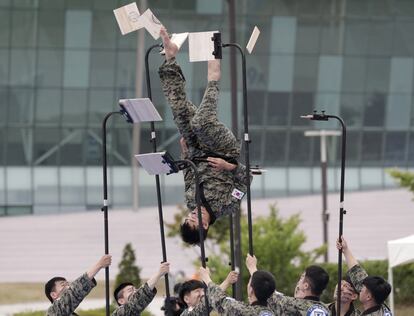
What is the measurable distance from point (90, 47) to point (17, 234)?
8038mm

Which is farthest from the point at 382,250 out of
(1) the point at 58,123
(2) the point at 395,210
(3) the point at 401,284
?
(3) the point at 401,284

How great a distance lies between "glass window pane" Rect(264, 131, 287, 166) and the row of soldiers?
4225 centimetres

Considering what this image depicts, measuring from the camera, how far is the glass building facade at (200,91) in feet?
175

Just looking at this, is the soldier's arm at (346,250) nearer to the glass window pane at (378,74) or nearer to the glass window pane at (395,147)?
the glass window pane at (378,74)

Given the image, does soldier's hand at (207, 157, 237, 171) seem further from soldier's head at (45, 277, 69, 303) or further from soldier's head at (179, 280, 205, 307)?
soldier's head at (179, 280, 205, 307)

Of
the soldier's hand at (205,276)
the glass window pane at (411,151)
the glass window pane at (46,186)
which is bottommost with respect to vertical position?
the glass window pane at (46,186)

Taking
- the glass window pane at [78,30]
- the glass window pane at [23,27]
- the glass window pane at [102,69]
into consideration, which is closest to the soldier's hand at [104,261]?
the glass window pane at [23,27]

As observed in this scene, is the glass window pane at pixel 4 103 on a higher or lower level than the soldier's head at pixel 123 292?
lower

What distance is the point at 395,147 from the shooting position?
56188 mm

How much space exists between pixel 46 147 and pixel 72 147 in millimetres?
1073

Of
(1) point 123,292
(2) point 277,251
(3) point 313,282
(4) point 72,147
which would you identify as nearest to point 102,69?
(4) point 72,147

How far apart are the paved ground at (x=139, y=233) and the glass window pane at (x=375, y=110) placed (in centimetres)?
288

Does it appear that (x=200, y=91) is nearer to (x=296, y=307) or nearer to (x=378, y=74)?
(x=378, y=74)

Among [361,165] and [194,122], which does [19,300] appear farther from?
[194,122]
